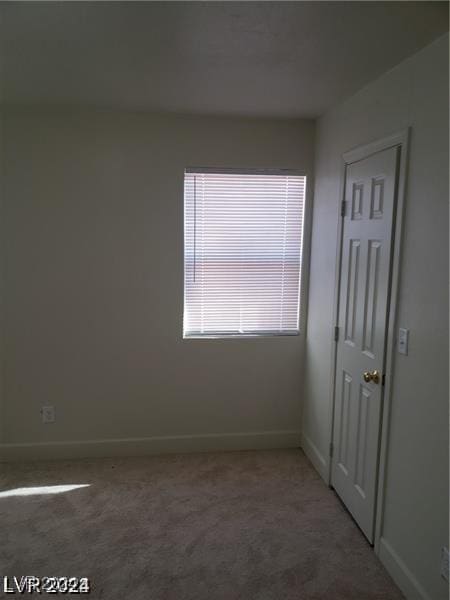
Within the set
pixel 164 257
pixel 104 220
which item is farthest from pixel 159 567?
pixel 104 220

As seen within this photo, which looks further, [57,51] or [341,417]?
[341,417]

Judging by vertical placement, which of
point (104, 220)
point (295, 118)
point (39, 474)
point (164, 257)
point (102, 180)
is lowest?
point (39, 474)

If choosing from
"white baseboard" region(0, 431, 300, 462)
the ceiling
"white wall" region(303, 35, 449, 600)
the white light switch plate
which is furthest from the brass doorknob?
the ceiling

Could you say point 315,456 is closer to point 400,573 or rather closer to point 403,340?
point 400,573

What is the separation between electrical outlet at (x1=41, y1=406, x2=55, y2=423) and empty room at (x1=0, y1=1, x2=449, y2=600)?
14mm

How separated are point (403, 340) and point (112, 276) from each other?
2.04m

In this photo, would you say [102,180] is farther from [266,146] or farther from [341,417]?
[341,417]

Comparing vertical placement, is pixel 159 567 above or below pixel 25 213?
below

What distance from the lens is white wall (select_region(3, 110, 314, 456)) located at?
9.84 feet

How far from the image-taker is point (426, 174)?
1.88 metres

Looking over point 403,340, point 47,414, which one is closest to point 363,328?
point 403,340

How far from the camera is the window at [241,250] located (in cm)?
318

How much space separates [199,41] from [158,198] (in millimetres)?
1373

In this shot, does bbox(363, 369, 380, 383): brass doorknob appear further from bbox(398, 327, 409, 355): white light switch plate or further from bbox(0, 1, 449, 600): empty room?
bbox(398, 327, 409, 355): white light switch plate
